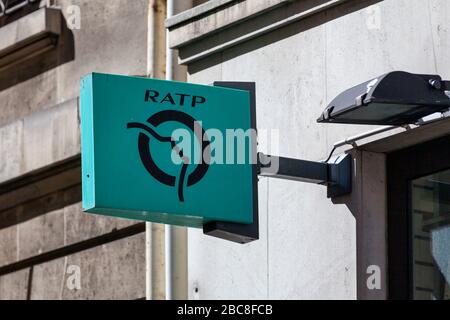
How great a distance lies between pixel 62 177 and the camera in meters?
12.2

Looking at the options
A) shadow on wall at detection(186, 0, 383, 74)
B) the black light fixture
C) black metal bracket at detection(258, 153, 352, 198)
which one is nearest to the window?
black metal bracket at detection(258, 153, 352, 198)

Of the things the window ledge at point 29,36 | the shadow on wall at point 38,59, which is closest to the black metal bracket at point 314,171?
the shadow on wall at point 38,59

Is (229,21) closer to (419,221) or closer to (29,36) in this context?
(419,221)

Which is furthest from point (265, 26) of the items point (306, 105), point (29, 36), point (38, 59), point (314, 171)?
point (38, 59)

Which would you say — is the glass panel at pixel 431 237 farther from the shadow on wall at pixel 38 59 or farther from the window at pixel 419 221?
the shadow on wall at pixel 38 59

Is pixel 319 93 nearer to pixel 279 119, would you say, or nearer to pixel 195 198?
pixel 279 119

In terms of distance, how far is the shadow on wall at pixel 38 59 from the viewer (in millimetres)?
12375

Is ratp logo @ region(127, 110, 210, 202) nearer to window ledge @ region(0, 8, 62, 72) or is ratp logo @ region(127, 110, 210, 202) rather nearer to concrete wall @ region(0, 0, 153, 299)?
concrete wall @ region(0, 0, 153, 299)

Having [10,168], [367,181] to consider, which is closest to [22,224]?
[10,168]

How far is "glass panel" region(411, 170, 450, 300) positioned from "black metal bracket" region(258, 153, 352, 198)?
406 millimetres

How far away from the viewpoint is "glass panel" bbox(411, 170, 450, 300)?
8.56m

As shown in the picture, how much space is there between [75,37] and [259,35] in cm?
298

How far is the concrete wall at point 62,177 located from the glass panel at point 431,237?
3050mm

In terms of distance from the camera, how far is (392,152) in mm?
8945
